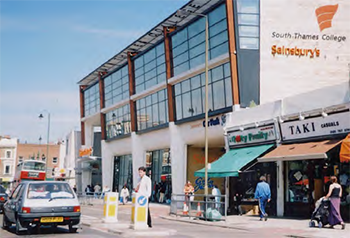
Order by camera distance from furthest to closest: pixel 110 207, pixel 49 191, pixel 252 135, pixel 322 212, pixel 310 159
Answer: pixel 252 135
pixel 310 159
pixel 110 207
pixel 322 212
pixel 49 191

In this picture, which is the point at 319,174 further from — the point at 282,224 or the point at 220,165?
the point at 220,165

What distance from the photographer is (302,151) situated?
836 inches

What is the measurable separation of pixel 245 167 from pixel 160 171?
64.0ft

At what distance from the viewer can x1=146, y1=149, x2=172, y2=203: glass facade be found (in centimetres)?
4156

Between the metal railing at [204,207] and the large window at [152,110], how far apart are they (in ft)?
56.0

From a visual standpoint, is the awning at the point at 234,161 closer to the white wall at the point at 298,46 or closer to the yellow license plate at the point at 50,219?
Answer: the white wall at the point at 298,46

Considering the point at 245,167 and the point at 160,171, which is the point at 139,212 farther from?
the point at 160,171

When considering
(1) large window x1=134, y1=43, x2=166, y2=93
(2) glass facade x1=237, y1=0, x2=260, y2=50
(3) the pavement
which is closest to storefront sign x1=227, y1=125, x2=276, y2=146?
(3) the pavement

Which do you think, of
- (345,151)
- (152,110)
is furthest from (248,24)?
(152,110)

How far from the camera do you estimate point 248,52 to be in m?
30.6

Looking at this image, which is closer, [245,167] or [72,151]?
[245,167]

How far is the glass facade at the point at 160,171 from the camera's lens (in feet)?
136

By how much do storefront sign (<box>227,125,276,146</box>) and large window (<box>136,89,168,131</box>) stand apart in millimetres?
12776

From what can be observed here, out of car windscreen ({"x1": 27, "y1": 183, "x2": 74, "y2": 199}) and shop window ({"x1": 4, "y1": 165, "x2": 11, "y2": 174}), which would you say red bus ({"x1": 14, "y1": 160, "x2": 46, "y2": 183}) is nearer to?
car windscreen ({"x1": 27, "y1": 183, "x2": 74, "y2": 199})
